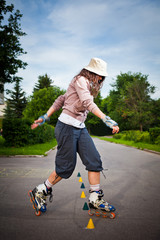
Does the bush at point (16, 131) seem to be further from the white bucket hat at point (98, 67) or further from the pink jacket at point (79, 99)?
the white bucket hat at point (98, 67)

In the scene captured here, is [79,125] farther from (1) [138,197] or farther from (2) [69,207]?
(1) [138,197]

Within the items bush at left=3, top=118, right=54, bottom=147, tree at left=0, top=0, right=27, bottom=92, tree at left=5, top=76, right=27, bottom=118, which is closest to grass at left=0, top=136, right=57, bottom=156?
bush at left=3, top=118, right=54, bottom=147

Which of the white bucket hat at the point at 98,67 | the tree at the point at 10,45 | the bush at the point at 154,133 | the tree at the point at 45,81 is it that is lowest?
the bush at the point at 154,133

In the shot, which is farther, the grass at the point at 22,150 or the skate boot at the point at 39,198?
the grass at the point at 22,150

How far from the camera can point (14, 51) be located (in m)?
14.9

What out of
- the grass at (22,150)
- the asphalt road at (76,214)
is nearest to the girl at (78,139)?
the asphalt road at (76,214)

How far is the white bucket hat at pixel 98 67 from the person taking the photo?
119 inches

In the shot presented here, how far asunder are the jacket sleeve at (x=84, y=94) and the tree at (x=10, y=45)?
12315mm

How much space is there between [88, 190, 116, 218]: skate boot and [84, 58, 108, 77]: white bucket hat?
67.0 inches

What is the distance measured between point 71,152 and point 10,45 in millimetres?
13425

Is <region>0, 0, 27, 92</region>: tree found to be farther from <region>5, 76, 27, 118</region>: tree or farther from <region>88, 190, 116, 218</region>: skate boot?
<region>5, 76, 27, 118</region>: tree

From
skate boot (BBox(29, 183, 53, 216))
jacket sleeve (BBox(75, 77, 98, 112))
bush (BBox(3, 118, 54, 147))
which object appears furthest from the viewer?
bush (BBox(3, 118, 54, 147))

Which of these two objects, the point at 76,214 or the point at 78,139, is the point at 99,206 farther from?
the point at 78,139

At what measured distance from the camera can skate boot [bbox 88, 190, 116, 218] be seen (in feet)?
9.98
